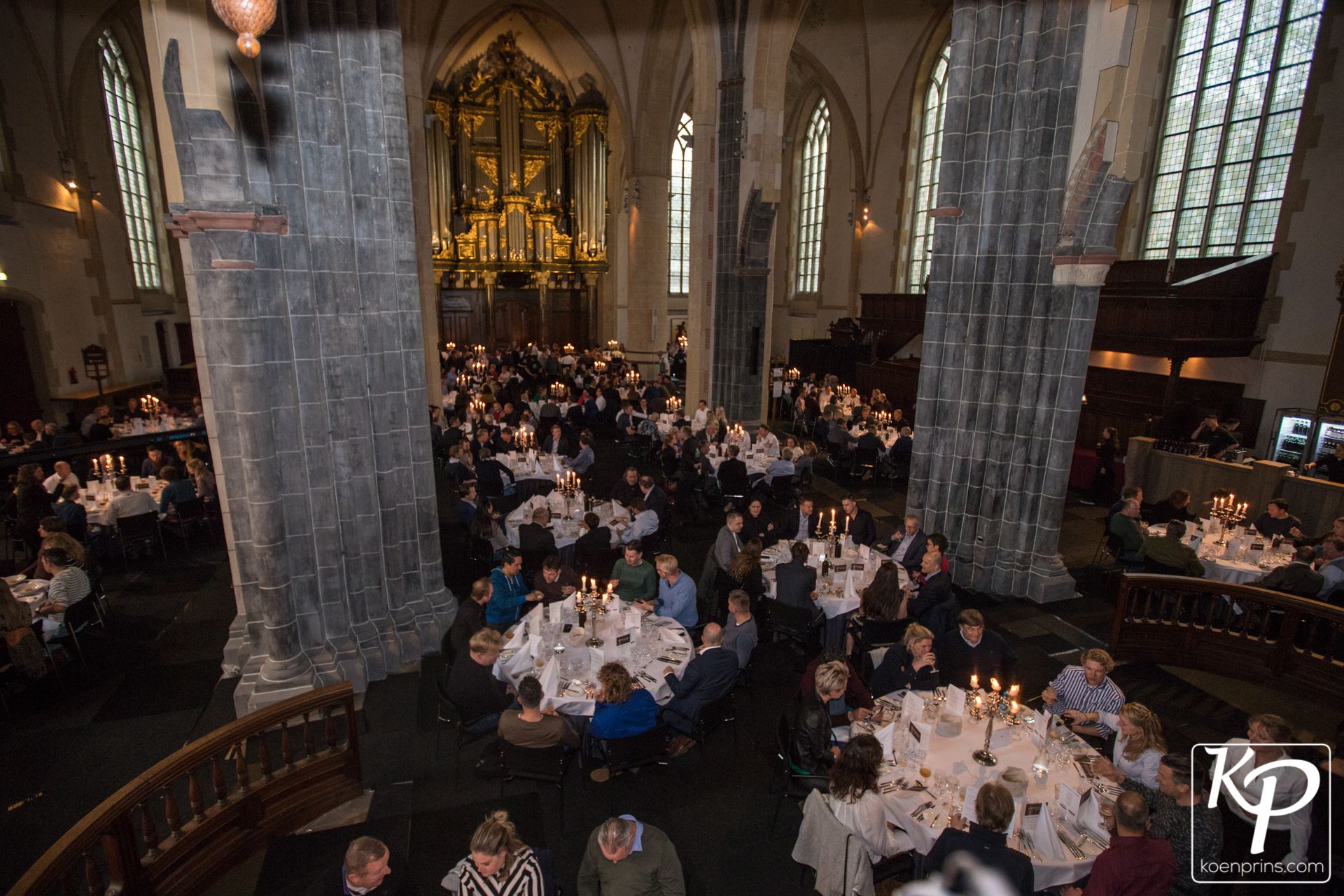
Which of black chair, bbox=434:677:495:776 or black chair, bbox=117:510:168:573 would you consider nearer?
black chair, bbox=434:677:495:776

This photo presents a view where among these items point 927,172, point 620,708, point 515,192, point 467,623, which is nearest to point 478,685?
point 467,623

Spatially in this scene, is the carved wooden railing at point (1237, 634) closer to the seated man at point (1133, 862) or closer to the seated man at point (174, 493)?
the seated man at point (1133, 862)

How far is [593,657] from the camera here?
19.7 feet

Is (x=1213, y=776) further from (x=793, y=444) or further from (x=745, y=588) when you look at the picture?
(x=793, y=444)

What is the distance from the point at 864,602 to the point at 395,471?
192 inches

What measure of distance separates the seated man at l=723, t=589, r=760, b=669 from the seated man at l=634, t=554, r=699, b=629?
655 millimetres

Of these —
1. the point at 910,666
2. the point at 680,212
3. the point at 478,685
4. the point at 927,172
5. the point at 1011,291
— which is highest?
the point at 927,172

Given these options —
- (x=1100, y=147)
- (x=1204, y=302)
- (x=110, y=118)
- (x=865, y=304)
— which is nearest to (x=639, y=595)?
(x=1100, y=147)

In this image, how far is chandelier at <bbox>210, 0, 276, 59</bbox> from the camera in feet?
11.6

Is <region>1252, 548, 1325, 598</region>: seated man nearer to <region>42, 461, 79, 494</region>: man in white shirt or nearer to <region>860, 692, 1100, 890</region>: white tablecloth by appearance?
<region>860, 692, 1100, 890</region>: white tablecloth

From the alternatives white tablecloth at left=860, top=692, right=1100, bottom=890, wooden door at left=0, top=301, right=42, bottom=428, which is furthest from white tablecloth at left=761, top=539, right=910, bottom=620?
wooden door at left=0, top=301, right=42, bottom=428

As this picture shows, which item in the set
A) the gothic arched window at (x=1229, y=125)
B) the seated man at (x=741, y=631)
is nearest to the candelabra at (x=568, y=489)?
the seated man at (x=741, y=631)

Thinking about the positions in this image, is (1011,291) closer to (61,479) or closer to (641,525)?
(641,525)

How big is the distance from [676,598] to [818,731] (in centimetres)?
226
